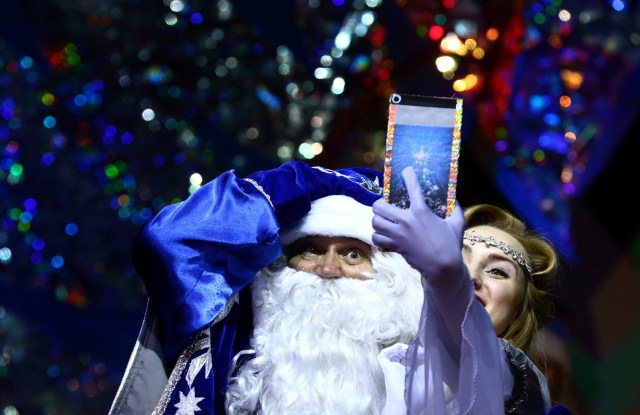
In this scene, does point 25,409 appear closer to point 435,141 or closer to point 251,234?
point 251,234

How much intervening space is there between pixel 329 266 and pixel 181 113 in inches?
108

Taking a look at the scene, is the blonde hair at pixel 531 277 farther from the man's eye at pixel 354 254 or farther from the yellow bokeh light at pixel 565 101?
the yellow bokeh light at pixel 565 101

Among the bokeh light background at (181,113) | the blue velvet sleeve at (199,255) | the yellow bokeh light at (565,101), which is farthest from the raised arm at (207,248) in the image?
the yellow bokeh light at (565,101)

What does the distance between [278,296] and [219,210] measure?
13.7 inches

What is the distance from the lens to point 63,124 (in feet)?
17.4

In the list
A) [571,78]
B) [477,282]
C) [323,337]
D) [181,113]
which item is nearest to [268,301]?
[323,337]

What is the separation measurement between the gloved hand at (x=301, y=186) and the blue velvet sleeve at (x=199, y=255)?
68mm

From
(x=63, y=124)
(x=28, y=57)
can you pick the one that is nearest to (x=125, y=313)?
(x=63, y=124)

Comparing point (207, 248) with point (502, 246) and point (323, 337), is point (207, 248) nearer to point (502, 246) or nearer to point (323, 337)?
point (323, 337)

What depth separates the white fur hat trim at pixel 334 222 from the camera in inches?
113

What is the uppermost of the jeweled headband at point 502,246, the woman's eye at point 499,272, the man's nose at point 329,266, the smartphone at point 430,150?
the smartphone at point 430,150

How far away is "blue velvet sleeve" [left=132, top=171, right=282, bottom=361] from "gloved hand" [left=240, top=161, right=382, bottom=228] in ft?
0.22

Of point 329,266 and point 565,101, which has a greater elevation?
point 565,101

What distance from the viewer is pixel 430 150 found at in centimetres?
210
